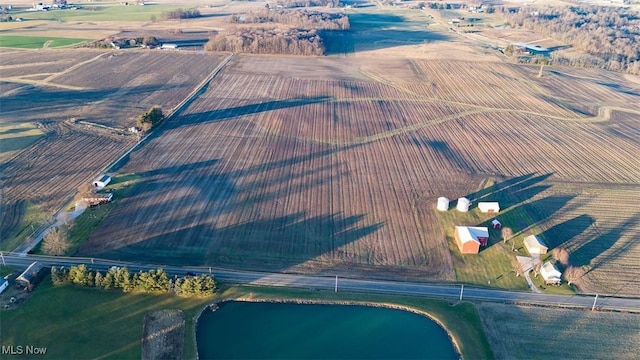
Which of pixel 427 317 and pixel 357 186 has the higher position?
pixel 357 186

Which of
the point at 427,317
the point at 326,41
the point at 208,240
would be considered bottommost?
the point at 427,317

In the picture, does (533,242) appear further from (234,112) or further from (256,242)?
(234,112)

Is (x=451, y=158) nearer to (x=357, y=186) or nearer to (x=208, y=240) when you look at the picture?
(x=357, y=186)

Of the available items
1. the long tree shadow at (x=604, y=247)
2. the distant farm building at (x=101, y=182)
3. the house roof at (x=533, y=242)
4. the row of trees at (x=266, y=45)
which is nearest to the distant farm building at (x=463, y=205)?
the house roof at (x=533, y=242)

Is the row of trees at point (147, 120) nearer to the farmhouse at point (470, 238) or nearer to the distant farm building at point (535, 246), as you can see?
the farmhouse at point (470, 238)

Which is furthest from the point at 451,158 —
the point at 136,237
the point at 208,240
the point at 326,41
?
the point at 326,41

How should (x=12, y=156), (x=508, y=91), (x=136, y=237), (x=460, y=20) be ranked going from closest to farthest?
(x=136, y=237), (x=12, y=156), (x=508, y=91), (x=460, y=20)

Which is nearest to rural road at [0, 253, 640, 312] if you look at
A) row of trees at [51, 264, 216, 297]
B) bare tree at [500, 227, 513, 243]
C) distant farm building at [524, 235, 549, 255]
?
row of trees at [51, 264, 216, 297]

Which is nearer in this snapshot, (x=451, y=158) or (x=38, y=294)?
(x=38, y=294)

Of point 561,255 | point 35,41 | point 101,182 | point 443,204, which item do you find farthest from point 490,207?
point 35,41
